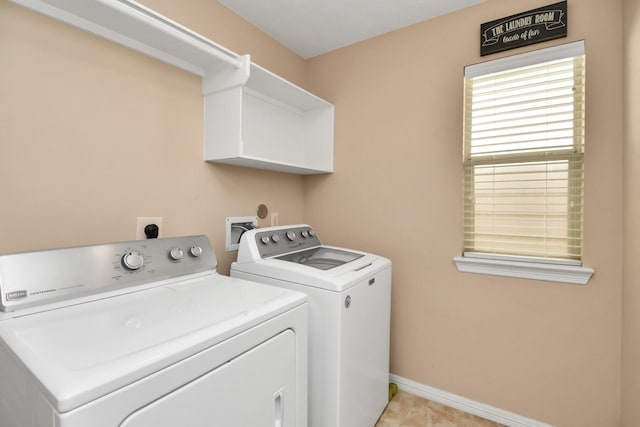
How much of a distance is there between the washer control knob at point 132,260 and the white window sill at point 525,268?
1659 millimetres

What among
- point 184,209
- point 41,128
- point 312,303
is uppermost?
point 41,128

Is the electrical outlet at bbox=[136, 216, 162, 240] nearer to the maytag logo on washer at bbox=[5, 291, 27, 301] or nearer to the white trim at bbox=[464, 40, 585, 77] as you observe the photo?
the maytag logo on washer at bbox=[5, 291, 27, 301]

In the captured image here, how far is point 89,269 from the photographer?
100 cm

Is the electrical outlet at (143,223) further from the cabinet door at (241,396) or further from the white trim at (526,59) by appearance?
the white trim at (526,59)

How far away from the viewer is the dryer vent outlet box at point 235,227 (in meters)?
1.84

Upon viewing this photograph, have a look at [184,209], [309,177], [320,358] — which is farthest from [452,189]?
[184,209]

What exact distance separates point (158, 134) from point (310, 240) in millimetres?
1056

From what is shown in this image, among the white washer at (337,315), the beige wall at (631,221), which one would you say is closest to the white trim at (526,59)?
the beige wall at (631,221)

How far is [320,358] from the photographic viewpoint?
1344 millimetres

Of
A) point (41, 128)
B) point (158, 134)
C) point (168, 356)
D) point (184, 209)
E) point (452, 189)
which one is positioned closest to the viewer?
point (168, 356)

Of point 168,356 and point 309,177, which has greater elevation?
point 309,177

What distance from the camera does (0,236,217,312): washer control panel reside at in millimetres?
861

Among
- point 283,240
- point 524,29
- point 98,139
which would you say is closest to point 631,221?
point 524,29

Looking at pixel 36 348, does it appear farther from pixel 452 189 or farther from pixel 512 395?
pixel 512 395
